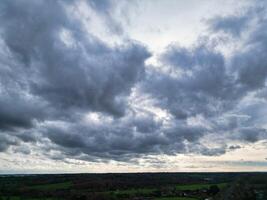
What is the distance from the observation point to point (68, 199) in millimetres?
144500

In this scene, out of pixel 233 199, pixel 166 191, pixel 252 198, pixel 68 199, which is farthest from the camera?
pixel 166 191

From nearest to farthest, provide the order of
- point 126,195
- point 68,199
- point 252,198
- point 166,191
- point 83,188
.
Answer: point 252,198 → point 68,199 → point 126,195 → point 166,191 → point 83,188

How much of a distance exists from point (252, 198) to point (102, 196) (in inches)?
2772

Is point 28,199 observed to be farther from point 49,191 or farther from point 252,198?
point 252,198

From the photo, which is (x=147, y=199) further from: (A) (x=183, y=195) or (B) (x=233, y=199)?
(B) (x=233, y=199)

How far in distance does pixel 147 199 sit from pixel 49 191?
193 feet

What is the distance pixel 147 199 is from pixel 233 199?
44754 millimetres

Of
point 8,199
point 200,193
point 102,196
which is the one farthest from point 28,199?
point 200,193

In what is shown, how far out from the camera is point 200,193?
534 ft

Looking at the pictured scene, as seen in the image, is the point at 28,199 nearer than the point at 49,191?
Yes

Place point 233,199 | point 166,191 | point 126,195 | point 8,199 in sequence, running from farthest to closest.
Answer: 1. point 166,191
2. point 126,195
3. point 8,199
4. point 233,199

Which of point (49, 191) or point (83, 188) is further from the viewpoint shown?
point (83, 188)

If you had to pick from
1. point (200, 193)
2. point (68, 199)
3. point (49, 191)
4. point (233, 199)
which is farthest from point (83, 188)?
point (233, 199)

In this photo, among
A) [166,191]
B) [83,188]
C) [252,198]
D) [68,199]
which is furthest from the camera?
[83,188]
